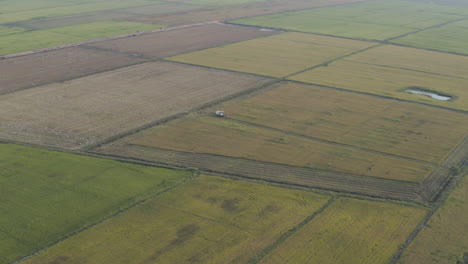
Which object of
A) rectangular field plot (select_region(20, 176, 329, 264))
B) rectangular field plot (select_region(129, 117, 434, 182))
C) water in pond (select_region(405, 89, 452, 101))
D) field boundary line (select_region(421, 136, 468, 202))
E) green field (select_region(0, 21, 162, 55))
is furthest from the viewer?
green field (select_region(0, 21, 162, 55))

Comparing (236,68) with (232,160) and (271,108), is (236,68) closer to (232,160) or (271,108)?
(271,108)

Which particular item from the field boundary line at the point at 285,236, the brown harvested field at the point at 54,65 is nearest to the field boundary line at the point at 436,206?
the field boundary line at the point at 285,236

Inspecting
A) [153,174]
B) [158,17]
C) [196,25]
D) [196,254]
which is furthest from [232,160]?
[158,17]

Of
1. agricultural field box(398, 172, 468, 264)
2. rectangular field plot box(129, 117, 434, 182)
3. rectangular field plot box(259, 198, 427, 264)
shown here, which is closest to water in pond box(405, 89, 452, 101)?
rectangular field plot box(129, 117, 434, 182)

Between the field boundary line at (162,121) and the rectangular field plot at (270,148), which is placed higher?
the field boundary line at (162,121)

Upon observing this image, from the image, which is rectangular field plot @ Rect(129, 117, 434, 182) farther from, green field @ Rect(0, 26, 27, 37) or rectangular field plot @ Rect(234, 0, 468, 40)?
A: rectangular field plot @ Rect(234, 0, 468, 40)

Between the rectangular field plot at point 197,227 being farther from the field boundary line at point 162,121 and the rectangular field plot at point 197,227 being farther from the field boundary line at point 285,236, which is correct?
the field boundary line at point 162,121
